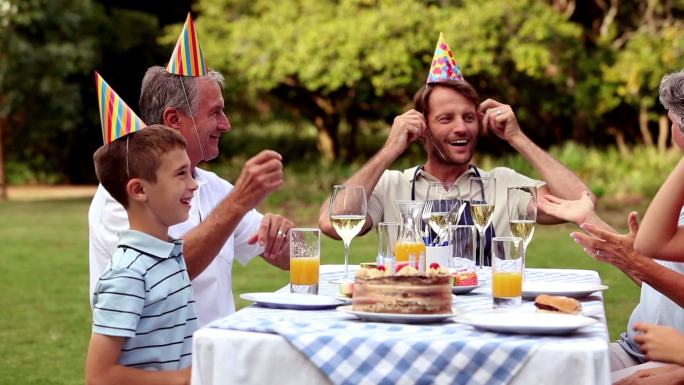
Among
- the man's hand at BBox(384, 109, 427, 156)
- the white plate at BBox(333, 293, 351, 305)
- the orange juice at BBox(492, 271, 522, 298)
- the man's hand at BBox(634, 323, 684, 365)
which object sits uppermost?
the man's hand at BBox(384, 109, 427, 156)

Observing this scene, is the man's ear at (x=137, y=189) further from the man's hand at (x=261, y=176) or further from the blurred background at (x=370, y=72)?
the blurred background at (x=370, y=72)

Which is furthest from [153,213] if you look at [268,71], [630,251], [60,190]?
[60,190]

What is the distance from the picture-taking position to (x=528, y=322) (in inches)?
118

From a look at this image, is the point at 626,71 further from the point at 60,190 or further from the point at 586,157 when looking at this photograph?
the point at 60,190

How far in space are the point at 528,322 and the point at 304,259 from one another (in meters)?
0.98

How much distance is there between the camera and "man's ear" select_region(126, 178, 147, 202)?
11.4 feet

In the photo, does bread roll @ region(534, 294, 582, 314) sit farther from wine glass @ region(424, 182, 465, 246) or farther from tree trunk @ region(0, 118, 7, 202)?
tree trunk @ region(0, 118, 7, 202)

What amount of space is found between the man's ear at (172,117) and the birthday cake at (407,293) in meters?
1.52

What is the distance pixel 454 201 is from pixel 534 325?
1.21m

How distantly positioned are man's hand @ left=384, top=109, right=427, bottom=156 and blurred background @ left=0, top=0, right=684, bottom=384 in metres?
9.47

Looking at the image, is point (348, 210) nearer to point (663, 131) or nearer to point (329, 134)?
point (663, 131)

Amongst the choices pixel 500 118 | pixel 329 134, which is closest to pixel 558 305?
pixel 500 118

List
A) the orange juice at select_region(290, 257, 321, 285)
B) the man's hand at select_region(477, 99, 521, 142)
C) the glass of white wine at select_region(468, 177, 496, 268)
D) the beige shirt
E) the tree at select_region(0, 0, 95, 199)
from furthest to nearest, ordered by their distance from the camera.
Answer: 1. the tree at select_region(0, 0, 95, 199)
2. the beige shirt
3. the man's hand at select_region(477, 99, 521, 142)
4. the glass of white wine at select_region(468, 177, 496, 268)
5. the orange juice at select_region(290, 257, 321, 285)

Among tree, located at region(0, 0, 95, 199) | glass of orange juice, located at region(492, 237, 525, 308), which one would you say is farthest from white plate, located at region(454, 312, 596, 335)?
tree, located at region(0, 0, 95, 199)
